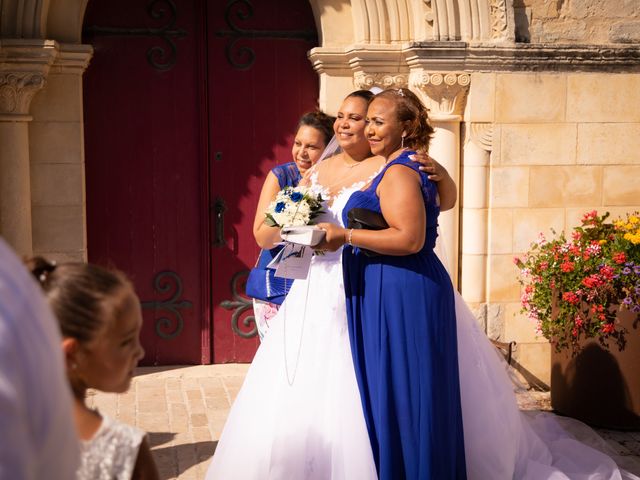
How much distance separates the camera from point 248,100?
21.5 ft

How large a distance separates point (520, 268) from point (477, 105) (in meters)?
1.12

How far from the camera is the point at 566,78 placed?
6.16 m

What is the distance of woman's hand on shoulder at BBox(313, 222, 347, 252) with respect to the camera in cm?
371

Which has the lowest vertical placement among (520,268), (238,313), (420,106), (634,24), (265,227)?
(238,313)

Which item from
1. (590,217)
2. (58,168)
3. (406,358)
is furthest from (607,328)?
(58,168)

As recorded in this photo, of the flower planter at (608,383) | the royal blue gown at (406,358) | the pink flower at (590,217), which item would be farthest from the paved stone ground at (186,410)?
the royal blue gown at (406,358)

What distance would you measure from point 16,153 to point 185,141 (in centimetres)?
121

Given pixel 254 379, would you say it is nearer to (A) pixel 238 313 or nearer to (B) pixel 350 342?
(B) pixel 350 342

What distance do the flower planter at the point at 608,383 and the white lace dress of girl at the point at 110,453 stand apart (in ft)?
13.6

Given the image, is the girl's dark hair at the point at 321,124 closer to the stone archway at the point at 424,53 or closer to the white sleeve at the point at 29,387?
the stone archway at the point at 424,53

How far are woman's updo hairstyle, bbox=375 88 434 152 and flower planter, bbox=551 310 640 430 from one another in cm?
210

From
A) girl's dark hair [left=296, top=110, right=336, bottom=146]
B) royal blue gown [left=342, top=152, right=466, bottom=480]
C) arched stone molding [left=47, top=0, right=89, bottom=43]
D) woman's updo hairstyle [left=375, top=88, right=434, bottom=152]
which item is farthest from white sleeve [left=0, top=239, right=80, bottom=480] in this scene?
arched stone molding [left=47, top=0, right=89, bottom=43]

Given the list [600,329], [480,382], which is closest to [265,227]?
[480,382]

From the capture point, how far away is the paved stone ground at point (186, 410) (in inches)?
193
